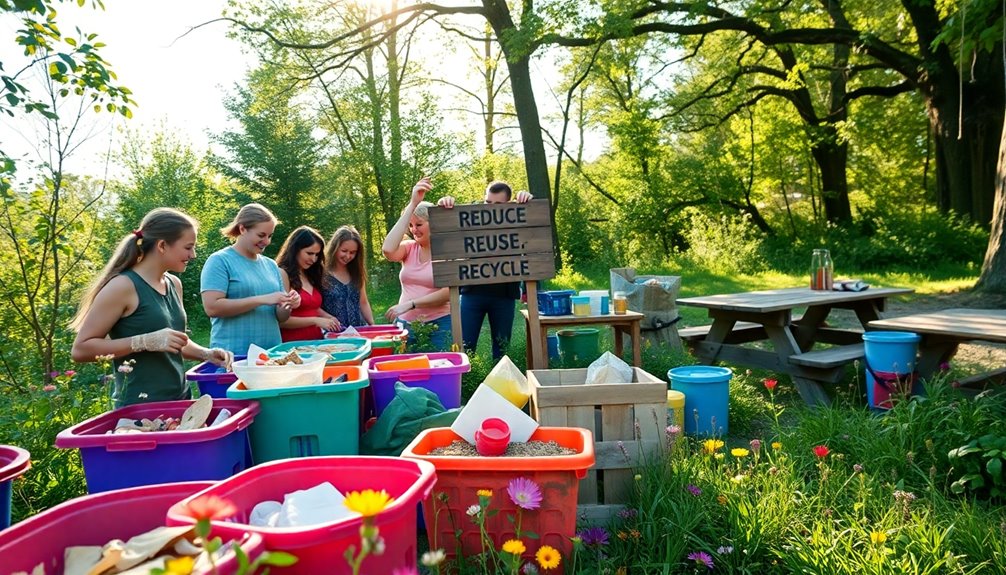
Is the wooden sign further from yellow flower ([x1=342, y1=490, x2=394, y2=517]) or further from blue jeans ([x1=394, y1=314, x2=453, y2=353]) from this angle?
yellow flower ([x1=342, y1=490, x2=394, y2=517])

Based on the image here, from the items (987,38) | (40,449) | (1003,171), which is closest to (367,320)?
(40,449)

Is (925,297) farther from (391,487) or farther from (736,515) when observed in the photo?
(391,487)

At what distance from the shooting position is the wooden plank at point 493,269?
A: 4.42m

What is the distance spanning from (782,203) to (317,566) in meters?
27.0

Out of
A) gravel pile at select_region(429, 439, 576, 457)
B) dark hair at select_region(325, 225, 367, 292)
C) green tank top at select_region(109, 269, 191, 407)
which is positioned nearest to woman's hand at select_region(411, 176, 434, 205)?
dark hair at select_region(325, 225, 367, 292)

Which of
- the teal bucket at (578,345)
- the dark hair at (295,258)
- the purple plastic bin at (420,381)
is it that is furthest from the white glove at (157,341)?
the teal bucket at (578,345)

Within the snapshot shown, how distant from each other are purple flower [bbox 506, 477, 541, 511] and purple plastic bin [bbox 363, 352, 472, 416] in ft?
3.69

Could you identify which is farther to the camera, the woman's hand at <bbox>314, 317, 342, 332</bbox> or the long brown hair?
the woman's hand at <bbox>314, 317, 342, 332</bbox>

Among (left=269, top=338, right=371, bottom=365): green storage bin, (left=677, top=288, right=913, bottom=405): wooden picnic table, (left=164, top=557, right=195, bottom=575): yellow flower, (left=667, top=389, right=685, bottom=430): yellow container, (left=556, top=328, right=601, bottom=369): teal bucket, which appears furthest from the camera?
(left=556, top=328, right=601, bottom=369): teal bucket

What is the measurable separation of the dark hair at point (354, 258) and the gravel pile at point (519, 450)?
2.54 meters

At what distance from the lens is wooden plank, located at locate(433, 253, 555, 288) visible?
14.5 ft

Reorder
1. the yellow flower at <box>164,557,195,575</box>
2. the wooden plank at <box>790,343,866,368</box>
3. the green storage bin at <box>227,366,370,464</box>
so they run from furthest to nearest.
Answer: the wooden plank at <box>790,343,866,368</box> → the green storage bin at <box>227,366,370,464</box> → the yellow flower at <box>164,557,195,575</box>

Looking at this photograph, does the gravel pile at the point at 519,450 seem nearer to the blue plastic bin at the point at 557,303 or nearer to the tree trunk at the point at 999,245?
the blue plastic bin at the point at 557,303

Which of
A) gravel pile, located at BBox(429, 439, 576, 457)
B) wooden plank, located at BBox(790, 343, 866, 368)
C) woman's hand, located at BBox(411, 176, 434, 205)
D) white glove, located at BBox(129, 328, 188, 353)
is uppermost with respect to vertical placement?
woman's hand, located at BBox(411, 176, 434, 205)
